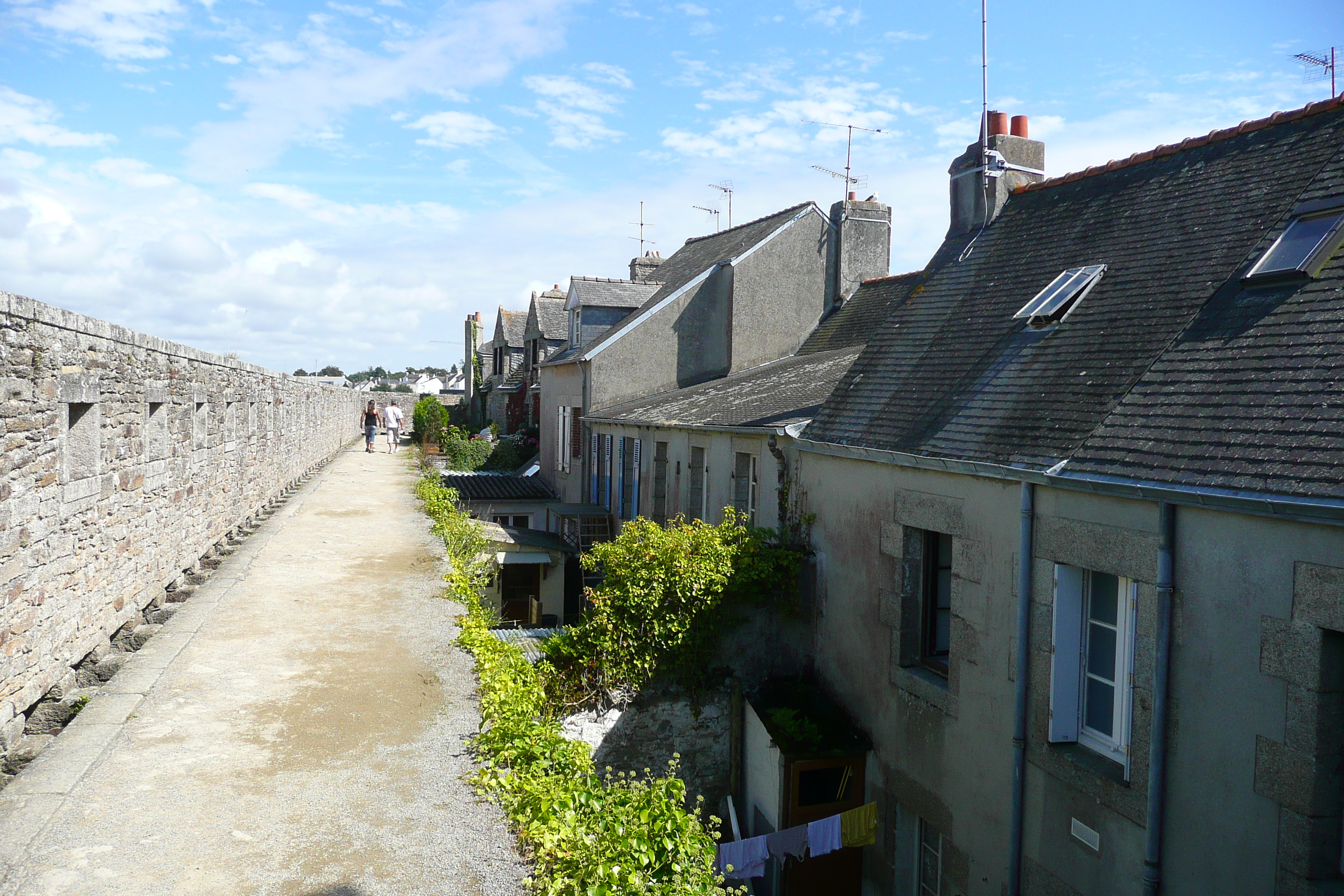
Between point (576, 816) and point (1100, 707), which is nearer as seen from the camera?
point (576, 816)

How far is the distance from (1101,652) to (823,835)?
367cm

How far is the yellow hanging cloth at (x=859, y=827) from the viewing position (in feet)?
29.0

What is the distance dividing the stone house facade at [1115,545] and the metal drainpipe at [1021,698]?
2 centimetres

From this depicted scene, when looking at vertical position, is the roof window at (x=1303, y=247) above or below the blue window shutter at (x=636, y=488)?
above

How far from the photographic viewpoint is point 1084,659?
664cm

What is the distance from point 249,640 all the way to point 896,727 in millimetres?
5854

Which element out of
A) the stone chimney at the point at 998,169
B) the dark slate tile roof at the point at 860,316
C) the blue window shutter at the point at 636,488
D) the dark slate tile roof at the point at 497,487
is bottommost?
the dark slate tile roof at the point at 497,487

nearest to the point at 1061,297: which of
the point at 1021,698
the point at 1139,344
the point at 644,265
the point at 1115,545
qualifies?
the point at 1139,344

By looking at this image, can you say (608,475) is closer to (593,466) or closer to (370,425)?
(593,466)

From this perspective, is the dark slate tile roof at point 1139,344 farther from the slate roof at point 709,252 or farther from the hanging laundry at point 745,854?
the slate roof at point 709,252

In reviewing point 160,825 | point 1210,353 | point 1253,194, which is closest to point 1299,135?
point 1253,194

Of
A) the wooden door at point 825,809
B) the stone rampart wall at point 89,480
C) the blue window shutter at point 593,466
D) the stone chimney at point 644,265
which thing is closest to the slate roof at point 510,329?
the stone chimney at point 644,265

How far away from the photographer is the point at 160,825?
450 cm

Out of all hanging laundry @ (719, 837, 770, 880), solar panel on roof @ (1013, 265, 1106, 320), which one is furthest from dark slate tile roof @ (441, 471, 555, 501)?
solar panel on roof @ (1013, 265, 1106, 320)
